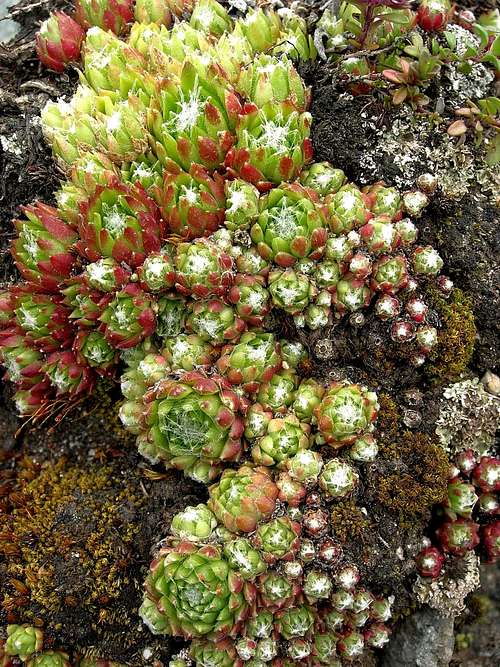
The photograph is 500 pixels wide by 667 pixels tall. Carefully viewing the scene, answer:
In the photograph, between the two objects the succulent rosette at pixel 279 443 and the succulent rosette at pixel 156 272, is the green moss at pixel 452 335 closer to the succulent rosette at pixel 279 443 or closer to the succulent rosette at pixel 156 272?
the succulent rosette at pixel 279 443

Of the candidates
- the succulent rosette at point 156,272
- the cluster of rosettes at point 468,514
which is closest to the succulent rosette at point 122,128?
the succulent rosette at point 156,272

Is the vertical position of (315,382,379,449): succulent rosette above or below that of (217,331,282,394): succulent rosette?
below

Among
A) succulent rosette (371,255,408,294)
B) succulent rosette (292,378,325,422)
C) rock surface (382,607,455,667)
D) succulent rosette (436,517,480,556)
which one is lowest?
rock surface (382,607,455,667)

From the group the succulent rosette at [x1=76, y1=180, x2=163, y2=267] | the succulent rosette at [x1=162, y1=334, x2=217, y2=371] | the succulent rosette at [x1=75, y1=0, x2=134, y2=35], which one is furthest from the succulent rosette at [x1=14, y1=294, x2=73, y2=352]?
the succulent rosette at [x1=75, y1=0, x2=134, y2=35]

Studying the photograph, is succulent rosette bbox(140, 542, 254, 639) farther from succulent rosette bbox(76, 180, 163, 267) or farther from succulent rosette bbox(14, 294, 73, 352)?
succulent rosette bbox(76, 180, 163, 267)

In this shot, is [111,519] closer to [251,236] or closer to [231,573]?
[231,573]

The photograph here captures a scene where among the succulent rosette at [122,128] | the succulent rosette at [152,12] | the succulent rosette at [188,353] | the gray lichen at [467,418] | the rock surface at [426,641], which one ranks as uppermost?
the succulent rosette at [152,12]
